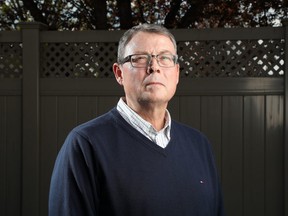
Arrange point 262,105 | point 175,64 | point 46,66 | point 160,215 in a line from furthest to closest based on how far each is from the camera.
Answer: point 46,66 < point 262,105 < point 175,64 < point 160,215

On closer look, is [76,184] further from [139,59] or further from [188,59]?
[188,59]

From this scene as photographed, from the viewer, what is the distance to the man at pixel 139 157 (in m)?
1.29

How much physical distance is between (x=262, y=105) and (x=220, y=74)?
430 millimetres

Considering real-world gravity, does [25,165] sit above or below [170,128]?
below

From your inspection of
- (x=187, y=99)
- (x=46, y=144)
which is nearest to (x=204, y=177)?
(x=187, y=99)

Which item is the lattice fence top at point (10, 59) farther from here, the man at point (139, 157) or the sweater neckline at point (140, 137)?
the sweater neckline at point (140, 137)

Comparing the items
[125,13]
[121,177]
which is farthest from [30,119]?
[121,177]

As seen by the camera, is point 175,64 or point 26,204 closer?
point 175,64

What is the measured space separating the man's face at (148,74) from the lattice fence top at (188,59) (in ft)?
9.44

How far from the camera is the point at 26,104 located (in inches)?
173

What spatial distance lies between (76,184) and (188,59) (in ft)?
10.5

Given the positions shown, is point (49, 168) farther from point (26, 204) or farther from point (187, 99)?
point (187, 99)

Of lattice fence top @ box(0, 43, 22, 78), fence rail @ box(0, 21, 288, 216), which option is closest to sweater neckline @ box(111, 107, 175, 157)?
fence rail @ box(0, 21, 288, 216)

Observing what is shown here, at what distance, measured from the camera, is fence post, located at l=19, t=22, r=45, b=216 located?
4.38 meters
